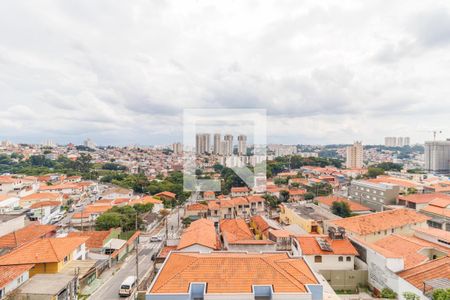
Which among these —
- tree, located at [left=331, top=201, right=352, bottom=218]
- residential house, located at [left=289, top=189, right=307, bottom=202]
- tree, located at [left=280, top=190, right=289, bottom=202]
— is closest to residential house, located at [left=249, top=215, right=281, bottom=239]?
tree, located at [left=331, top=201, right=352, bottom=218]

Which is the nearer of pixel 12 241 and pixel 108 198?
pixel 12 241

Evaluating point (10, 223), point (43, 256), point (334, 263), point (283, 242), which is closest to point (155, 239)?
point (10, 223)

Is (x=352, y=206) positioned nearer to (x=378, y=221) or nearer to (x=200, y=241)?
(x=378, y=221)

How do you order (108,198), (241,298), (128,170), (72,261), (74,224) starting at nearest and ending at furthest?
(241,298), (72,261), (74,224), (108,198), (128,170)

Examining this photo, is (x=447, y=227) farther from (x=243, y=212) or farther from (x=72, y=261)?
(x=72, y=261)

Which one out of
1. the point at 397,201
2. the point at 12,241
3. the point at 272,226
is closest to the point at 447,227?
the point at 397,201

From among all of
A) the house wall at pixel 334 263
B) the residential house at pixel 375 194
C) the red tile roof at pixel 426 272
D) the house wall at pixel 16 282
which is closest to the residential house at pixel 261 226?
the house wall at pixel 334 263
